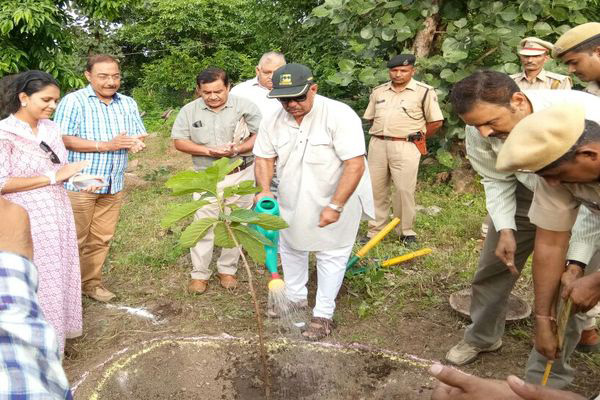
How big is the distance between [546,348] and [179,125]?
2.85 m

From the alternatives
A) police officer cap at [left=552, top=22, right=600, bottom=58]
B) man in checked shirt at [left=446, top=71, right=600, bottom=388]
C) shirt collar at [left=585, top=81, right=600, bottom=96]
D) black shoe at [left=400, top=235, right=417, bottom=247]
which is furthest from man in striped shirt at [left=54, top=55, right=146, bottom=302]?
shirt collar at [left=585, top=81, right=600, bottom=96]

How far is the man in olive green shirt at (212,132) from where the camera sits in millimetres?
3869

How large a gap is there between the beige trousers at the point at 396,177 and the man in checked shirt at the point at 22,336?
13.1 feet

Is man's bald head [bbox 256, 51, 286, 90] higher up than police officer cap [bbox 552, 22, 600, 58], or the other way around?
police officer cap [bbox 552, 22, 600, 58]

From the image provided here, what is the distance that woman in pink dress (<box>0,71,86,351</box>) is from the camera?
9.45ft

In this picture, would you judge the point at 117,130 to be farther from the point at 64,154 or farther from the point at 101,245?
the point at 101,245

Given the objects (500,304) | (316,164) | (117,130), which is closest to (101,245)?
A: (117,130)

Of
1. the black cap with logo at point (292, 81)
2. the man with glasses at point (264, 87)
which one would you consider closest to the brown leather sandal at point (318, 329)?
the black cap with logo at point (292, 81)

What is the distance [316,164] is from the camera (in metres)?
3.15

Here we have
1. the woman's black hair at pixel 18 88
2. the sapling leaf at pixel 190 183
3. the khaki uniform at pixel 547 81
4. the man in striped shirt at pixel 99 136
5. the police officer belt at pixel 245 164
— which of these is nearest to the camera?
the sapling leaf at pixel 190 183

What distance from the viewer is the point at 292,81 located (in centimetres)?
293

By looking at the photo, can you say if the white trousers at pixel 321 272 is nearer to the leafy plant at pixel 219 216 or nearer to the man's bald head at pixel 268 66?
the leafy plant at pixel 219 216

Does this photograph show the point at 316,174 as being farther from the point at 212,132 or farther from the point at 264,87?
the point at 264,87

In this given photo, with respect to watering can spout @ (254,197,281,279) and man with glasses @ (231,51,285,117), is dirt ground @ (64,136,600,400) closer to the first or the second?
watering can spout @ (254,197,281,279)
